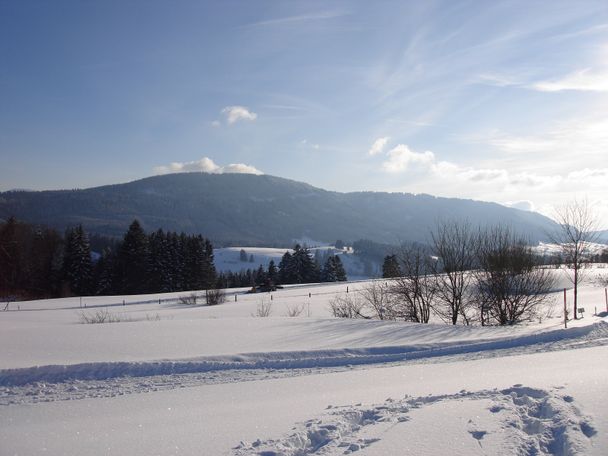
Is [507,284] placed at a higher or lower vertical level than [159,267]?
higher

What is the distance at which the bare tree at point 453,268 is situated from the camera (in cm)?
2192

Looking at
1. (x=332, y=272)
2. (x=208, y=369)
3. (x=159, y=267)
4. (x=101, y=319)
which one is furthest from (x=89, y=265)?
(x=208, y=369)

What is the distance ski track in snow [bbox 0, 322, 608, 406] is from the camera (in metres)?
7.79

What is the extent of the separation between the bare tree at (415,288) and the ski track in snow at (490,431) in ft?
55.6

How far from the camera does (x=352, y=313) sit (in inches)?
970

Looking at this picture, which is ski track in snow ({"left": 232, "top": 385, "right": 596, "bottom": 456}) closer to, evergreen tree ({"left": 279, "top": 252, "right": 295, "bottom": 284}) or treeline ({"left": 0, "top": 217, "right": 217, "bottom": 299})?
treeline ({"left": 0, "top": 217, "right": 217, "bottom": 299})

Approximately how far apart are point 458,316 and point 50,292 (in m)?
51.6

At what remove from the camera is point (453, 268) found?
22.3 metres

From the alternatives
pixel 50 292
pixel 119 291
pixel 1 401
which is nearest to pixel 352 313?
pixel 1 401

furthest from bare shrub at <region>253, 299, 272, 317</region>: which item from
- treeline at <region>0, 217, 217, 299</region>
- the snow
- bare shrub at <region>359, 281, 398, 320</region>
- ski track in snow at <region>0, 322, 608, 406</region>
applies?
the snow

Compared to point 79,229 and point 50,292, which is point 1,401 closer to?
point 79,229

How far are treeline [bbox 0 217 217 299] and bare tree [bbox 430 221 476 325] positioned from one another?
41992 mm

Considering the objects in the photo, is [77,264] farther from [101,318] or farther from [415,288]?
[415,288]

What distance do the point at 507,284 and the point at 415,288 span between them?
173 inches
